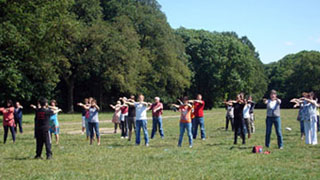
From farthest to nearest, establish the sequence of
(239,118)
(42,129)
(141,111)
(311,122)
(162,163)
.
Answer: (239,118)
(141,111)
(311,122)
(42,129)
(162,163)

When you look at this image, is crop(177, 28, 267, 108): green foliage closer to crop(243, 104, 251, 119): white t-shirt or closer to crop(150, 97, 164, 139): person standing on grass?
crop(150, 97, 164, 139): person standing on grass

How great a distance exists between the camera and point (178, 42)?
6388cm

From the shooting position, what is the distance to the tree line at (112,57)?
1240 inches

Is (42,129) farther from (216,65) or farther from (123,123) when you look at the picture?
(216,65)

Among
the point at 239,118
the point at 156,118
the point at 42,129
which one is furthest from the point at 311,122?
the point at 42,129

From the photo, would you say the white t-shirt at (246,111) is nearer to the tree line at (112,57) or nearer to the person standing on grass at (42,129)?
the person standing on grass at (42,129)

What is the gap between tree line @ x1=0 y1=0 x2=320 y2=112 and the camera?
31484 mm

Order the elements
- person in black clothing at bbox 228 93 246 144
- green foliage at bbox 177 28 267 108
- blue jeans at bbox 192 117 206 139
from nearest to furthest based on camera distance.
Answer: person in black clothing at bbox 228 93 246 144, blue jeans at bbox 192 117 206 139, green foliage at bbox 177 28 267 108

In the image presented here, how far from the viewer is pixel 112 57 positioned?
4859cm

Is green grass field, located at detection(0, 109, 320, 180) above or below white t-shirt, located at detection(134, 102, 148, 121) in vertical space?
below

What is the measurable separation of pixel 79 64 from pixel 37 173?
40.3 m

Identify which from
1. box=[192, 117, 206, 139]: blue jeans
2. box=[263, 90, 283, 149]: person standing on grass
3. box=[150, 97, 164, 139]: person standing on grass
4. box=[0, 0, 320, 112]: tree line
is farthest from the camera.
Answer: box=[0, 0, 320, 112]: tree line

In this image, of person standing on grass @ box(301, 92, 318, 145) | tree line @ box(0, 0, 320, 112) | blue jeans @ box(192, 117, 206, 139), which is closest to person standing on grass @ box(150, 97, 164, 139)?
blue jeans @ box(192, 117, 206, 139)

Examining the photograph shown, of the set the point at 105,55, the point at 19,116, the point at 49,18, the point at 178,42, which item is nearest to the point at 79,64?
the point at 105,55
